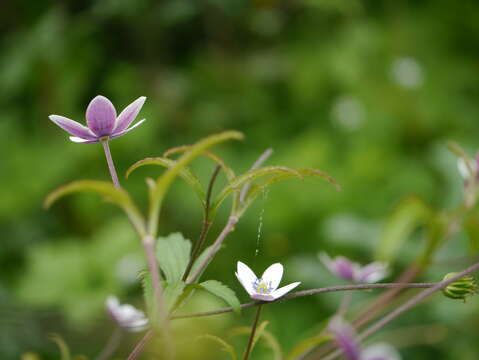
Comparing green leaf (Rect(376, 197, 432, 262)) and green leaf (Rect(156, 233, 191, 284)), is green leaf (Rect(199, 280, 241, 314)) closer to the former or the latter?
green leaf (Rect(156, 233, 191, 284))

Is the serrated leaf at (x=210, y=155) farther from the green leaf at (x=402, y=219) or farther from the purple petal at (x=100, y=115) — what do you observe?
the green leaf at (x=402, y=219)

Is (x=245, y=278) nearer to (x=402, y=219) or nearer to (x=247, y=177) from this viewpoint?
(x=247, y=177)

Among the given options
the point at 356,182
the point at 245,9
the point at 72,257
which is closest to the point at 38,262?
the point at 72,257

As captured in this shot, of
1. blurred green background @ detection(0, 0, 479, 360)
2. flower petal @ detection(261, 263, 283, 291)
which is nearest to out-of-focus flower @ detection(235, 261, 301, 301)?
flower petal @ detection(261, 263, 283, 291)

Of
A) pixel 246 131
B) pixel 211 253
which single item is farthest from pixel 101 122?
pixel 246 131

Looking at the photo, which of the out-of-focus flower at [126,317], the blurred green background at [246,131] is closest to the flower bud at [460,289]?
the out-of-focus flower at [126,317]

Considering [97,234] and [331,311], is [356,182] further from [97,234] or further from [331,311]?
[97,234]
